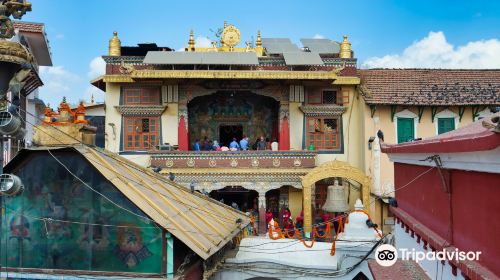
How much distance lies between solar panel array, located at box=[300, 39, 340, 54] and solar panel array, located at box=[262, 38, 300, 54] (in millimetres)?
839

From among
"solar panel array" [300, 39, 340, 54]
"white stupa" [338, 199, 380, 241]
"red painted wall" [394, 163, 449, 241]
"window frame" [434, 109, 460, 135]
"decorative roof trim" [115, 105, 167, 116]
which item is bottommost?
"white stupa" [338, 199, 380, 241]

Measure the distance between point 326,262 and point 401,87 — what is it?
44.6ft

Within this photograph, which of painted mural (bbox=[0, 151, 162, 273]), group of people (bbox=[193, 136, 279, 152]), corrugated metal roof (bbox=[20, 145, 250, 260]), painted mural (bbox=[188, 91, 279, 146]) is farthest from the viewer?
painted mural (bbox=[188, 91, 279, 146])

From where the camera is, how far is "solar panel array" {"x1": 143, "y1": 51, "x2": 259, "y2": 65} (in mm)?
23953

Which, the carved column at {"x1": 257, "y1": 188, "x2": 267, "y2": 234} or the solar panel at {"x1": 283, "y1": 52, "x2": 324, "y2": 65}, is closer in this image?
the carved column at {"x1": 257, "y1": 188, "x2": 267, "y2": 234}

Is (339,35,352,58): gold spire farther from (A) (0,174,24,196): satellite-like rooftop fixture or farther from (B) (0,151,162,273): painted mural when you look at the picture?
(A) (0,174,24,196): satellite-like rooftop fixture

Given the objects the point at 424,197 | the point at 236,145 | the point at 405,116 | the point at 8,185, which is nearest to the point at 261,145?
the point at 236,145

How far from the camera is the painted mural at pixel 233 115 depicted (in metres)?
27.3

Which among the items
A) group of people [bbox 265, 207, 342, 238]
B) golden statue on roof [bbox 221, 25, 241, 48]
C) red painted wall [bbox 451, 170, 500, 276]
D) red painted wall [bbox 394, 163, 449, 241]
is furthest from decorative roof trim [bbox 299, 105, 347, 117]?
red painted wall [bbox 451, 170, 500, 276]

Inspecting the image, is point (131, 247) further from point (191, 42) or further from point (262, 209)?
point (191, 42)

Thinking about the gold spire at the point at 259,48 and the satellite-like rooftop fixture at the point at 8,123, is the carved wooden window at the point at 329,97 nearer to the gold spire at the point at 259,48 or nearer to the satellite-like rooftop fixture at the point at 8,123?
the gold spire at the point at 259,48

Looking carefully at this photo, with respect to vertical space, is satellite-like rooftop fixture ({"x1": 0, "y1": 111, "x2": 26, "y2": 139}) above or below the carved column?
above

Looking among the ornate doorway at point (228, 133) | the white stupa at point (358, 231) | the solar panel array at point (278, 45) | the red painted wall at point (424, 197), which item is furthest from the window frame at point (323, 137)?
the red painted wall at point (424, 197)

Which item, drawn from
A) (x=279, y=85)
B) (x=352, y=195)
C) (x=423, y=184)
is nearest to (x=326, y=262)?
(x=423, y=184)
